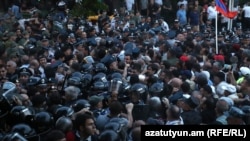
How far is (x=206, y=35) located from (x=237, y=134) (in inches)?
406

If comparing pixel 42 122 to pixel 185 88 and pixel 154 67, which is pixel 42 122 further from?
pixel 154 67

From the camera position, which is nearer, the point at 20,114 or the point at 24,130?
the point at 24,130

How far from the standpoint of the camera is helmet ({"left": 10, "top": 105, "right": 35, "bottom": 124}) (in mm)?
7906

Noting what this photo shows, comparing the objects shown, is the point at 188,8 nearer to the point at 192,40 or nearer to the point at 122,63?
the point at 192,40

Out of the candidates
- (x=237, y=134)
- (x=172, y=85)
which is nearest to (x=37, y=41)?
(x=172, y=85)

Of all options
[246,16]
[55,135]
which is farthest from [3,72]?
[246,16]

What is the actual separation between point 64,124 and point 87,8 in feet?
39.7

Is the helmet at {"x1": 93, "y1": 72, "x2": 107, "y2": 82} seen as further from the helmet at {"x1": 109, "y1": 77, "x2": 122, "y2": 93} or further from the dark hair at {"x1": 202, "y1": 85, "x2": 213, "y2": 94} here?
the dark hair at {"x1": 202, "y1": 85, "x2": 213, "y2": 94}

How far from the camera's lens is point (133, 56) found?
43.8 ft

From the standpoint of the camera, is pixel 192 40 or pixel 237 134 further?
pixel 192 40

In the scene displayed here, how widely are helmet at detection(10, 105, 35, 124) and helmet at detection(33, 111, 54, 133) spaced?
0.23 meters

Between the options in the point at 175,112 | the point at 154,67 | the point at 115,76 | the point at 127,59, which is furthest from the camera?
the point at 127,59

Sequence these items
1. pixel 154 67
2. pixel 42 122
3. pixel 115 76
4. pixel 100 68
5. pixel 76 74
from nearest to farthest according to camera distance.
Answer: pixel 42 122 → pixel 115 76 → pixel 76 74 → pixel 100 68 → pixel 154 67

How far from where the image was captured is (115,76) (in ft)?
33.9
